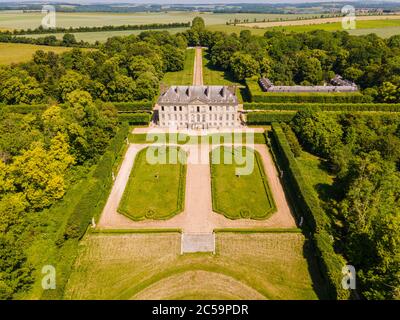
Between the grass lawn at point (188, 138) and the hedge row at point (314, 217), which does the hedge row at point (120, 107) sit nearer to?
the grass lawn at point (188, 138)

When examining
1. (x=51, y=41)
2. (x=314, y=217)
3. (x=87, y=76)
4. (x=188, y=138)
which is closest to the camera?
(x=314, y=217)

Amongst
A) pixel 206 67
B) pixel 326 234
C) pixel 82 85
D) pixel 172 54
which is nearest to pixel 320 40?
pixel 206 67

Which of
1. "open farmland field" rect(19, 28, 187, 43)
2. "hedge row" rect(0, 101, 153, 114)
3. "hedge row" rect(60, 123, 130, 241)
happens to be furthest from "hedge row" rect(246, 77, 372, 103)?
"open farmland field" rect(19, 28, 187, 43)

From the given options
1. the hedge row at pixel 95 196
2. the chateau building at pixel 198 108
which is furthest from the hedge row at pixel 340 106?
the hedge row at pixel 95 196

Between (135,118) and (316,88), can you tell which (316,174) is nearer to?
(316,88)

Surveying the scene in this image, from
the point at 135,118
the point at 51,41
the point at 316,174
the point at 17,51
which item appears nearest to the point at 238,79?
the point at 135,118

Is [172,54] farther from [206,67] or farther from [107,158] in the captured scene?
[107,158]
